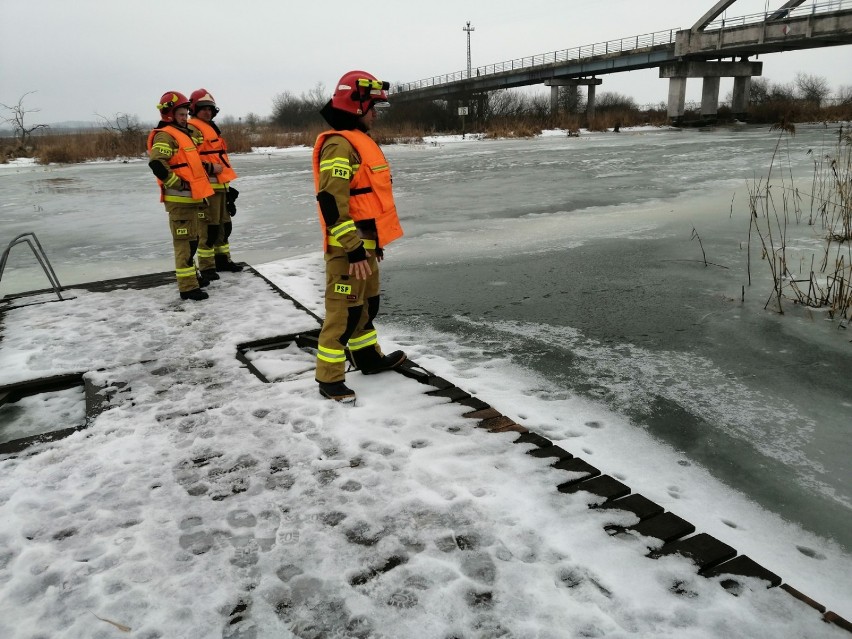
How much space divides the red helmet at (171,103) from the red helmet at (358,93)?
Result: 278 cm

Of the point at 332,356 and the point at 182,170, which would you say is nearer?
the point at 332,356

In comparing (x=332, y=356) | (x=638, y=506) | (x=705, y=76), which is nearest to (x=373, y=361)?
(x=332, y=356)

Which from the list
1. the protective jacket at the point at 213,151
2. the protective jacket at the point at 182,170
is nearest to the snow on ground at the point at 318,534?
the protective jacket at the point at 182,170

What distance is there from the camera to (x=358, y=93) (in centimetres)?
317

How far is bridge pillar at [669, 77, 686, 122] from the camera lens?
39.5 m

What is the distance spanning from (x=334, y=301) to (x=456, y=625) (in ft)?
6.47

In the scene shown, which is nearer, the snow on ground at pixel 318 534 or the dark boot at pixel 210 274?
the snow on ground at pixel 318 534

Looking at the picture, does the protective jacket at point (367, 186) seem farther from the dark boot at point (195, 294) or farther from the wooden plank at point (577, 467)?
the dark boot at point (195, 294)

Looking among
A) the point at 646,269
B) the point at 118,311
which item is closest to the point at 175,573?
the point at 118,311

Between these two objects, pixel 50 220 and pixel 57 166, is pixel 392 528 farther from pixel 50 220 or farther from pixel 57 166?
pixel 57 166

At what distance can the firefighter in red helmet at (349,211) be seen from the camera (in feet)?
10.2

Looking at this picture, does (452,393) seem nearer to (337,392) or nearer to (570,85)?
(337,392)

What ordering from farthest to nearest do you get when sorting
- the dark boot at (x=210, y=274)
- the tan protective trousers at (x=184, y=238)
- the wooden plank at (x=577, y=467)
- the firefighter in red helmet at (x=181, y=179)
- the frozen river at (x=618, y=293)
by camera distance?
1. the dark boot at (x=210, y=274)
2. the tan protective trousers at (x=184, y=238)
3. the firefighter in red helmet at (x=181, y=179)
4. the frozen river at (x=618, y=293)
5. the wooden plank at (x=577, y=467)

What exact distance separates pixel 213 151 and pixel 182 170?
0.61m
